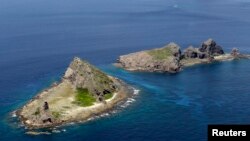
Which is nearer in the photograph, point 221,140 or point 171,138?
point 221,140

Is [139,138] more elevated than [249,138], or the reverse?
[249,138]

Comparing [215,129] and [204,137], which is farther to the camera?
[204,137]

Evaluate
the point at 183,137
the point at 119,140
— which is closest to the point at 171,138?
the point at 183,137

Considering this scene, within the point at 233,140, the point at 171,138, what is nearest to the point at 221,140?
the point at 233,140

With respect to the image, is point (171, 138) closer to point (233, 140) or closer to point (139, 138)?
point (139, 138)

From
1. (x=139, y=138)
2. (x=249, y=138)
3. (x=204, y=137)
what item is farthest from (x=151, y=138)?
(x=249, y=138)

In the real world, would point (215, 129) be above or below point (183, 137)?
above

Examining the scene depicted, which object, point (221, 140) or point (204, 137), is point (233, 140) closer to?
point (221, 140)
